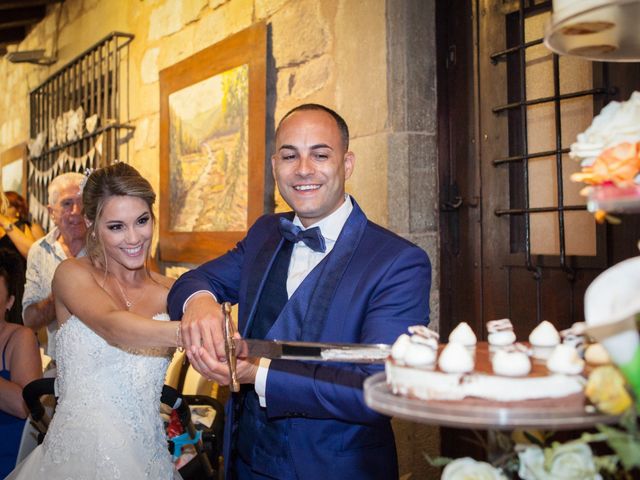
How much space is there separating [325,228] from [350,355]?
906 millimetres

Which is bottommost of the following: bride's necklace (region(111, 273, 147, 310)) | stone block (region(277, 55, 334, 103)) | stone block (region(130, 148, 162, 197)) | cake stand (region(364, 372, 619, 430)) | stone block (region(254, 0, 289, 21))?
cake stand (region(364, 372, 619, 430))

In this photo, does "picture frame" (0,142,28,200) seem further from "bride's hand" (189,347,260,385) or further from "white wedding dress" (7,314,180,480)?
"bride's hand" (189,347,260,385)

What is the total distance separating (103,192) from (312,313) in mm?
1098

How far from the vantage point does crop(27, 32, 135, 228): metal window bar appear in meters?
5.28

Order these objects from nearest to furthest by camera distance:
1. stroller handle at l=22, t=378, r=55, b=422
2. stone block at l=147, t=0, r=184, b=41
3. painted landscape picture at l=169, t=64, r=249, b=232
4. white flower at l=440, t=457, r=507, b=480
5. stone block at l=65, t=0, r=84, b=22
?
white flower at l=440, t=457, r=507, b=480 → stroller handle at l=22, t=378, r=55, b=422 → painted landscape picture at l=169, t=64, r=249, b=232 → stone block at l=147, t=0, r=184, b=41 → stone block at l=65, t=0, r=84, b=22

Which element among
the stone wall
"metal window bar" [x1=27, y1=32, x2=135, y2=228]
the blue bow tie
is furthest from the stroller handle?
"metal window bar" [x1=27, y1=32, x2=135, y2=228]

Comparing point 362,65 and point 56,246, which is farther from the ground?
point 362,65

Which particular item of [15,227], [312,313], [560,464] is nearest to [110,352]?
[312,313]

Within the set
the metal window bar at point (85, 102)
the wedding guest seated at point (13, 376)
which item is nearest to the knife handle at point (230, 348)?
the wedding guest seated at point (13, 376)

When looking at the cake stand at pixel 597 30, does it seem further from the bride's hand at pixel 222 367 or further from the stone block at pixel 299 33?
the stone block at pixel 299 33

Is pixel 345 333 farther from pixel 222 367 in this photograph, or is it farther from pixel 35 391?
pixel 35 391

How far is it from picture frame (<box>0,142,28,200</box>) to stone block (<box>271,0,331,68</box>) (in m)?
5.19

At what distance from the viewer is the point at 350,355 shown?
112 centimetres

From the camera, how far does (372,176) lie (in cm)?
271
